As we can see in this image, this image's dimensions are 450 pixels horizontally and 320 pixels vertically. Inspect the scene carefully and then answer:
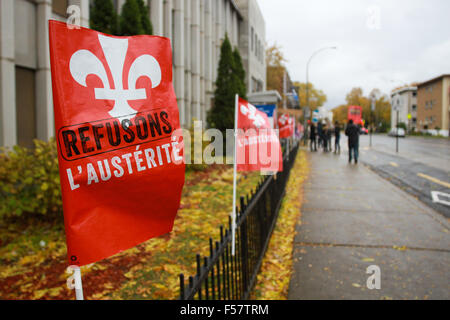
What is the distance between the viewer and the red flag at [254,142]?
4.55 m

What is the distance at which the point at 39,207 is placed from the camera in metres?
5.38

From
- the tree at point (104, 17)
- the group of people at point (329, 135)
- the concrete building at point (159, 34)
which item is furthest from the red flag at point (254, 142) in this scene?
the group of people at point (329, 135)

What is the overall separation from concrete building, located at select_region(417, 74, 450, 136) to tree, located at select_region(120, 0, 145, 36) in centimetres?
6154

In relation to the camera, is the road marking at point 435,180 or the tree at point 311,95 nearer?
the road marking at point 435,180

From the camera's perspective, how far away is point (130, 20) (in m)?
9.14

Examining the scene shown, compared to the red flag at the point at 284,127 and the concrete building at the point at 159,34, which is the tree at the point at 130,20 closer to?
the concrete building at the point at 159,34

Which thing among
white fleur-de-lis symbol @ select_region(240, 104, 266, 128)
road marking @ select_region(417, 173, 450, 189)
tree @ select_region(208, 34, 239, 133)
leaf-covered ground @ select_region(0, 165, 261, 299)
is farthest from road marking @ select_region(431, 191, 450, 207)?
tree @ select_region(208, 34, 239, 133)

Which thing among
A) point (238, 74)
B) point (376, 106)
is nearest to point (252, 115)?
point (238, 74)

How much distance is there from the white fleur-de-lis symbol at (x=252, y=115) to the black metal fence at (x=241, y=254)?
34.2 inches

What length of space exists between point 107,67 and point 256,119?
3.24 m

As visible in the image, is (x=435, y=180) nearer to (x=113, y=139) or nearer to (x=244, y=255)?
(x=244, y=255)

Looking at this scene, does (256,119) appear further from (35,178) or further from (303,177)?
(303,177)

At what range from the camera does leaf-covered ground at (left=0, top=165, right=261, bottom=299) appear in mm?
3879
